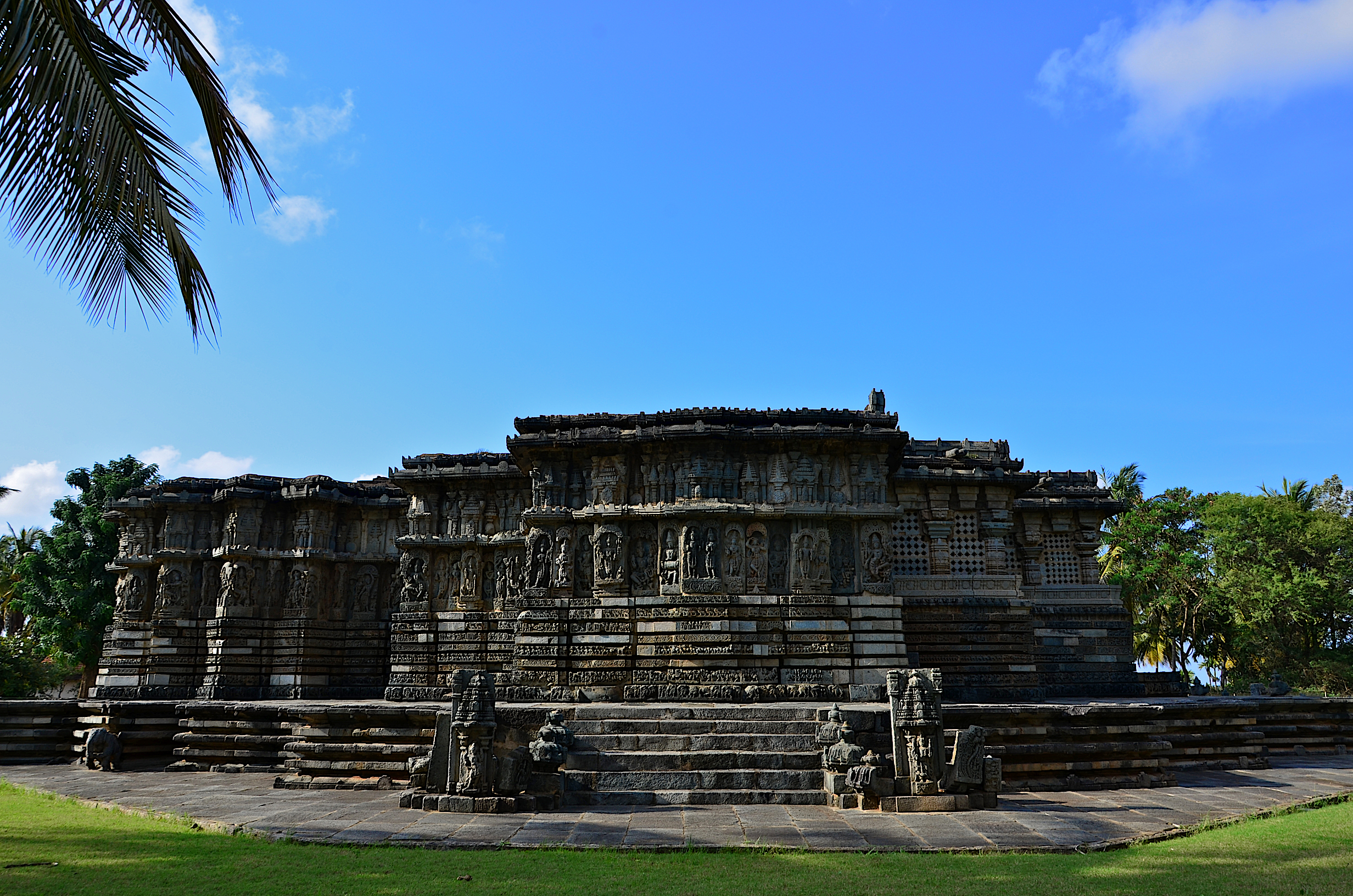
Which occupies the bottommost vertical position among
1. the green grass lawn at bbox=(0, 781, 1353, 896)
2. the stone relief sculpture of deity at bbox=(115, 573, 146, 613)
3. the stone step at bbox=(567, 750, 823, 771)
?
the green grass lawn at bbox=(0, 781, 1353, 896)

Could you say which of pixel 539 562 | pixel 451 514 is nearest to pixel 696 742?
pixel 539 562

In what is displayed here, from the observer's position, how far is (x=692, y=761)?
12469 millimetres

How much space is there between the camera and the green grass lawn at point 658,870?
7117 mm

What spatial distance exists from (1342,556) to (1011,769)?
27.5 m

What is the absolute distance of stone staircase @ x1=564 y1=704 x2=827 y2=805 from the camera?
11.8 m

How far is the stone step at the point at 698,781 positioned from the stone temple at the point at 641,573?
513cm

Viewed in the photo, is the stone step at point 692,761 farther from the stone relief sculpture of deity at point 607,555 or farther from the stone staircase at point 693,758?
the stone relief sculpture of deity at point 607,555

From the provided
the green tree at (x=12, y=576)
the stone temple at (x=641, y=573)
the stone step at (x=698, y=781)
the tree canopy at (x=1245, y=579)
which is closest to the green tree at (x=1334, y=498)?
the tree canopy at (x=1245, y=579)

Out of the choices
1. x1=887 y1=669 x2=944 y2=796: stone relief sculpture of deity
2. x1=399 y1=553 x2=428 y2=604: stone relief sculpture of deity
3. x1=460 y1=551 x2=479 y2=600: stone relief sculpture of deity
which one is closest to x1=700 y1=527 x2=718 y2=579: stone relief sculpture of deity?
x1=887 y1=669 x2=944 y2=796: stone relief sculpture of deity

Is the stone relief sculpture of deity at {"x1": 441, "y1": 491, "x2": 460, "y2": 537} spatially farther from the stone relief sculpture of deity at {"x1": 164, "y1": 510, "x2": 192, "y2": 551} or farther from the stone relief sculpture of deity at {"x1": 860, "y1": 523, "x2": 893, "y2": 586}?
the stone relief sculpture of deity at {"x1": 860, "y1": 523, "x2": 893, "y2": 586}

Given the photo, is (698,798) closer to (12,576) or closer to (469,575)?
(469,575)

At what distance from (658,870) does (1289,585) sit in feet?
106

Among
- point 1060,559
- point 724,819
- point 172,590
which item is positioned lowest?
point 724,819

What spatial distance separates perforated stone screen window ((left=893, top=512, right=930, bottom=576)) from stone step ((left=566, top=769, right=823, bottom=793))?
37.3ft
